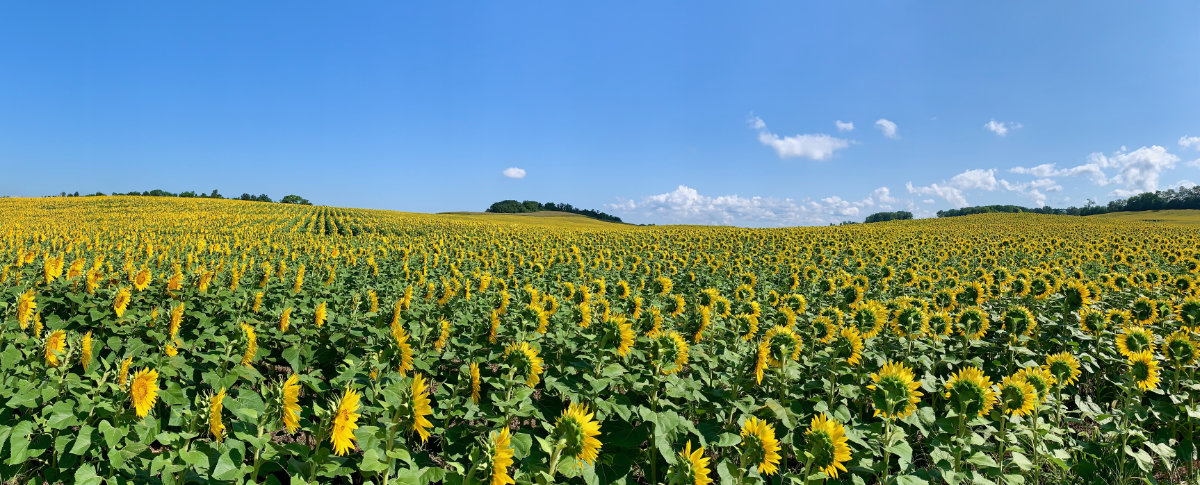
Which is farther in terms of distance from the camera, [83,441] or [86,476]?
[83,441]

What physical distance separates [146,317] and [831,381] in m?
6.51

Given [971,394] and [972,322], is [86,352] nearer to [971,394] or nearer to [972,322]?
[971,394]

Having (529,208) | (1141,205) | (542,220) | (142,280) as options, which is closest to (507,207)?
(529,208)

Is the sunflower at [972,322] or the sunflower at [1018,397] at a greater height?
the sunflower at [972,322]

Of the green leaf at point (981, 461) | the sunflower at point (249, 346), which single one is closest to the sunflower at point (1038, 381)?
the green leaf at point (981, 461)

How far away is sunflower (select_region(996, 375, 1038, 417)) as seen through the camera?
2943mm

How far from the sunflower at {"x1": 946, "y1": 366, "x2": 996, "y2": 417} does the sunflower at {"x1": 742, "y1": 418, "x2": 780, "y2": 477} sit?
137 cm

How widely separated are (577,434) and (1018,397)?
2.87 m

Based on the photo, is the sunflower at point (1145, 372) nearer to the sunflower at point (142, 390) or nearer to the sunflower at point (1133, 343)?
the sunflower at point (1133, 343)

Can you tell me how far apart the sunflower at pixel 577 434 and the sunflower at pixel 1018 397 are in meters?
2.74

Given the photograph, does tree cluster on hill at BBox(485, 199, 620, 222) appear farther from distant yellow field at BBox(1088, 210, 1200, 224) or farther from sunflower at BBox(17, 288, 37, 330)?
sunflower at BBox(17, 288, 37, 330)

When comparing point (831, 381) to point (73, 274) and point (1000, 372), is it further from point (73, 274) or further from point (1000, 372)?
point (73, 274)

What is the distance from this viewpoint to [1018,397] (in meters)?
2.94

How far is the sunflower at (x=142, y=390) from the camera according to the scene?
2.68 metres
